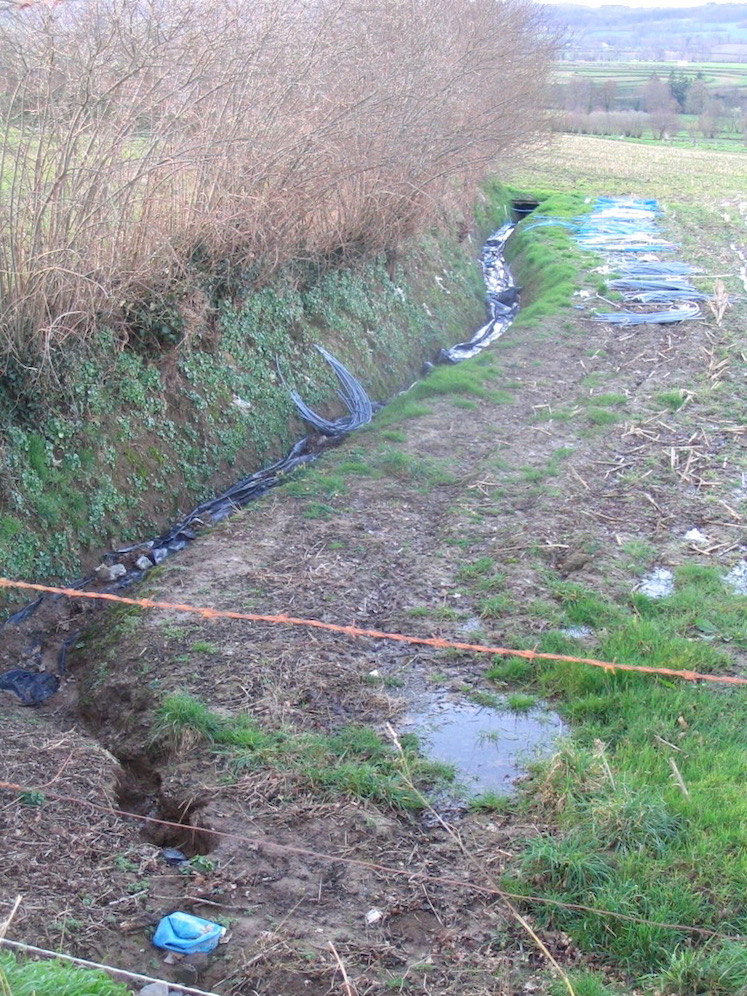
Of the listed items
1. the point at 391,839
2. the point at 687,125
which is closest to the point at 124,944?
the point at 391,839

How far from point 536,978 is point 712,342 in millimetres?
11896

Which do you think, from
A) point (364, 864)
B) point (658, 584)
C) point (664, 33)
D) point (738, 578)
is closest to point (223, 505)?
point (658, 584)

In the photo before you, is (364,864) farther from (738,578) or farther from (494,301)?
(494,301)

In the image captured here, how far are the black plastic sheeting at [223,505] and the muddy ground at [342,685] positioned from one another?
0.19m

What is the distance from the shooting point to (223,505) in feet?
30.5

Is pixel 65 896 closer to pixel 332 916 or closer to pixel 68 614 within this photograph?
pixel 332 916

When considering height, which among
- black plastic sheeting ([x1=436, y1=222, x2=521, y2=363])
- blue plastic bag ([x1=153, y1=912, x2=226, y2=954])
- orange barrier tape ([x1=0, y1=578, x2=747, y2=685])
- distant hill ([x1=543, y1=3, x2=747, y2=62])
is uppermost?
distant hill ([x1=543, y1=3, x2=747, y2=62])

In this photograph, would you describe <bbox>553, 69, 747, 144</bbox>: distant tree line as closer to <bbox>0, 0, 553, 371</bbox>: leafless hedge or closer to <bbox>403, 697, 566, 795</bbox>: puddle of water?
<bbox>0, 0, 553, 371</bbox>: leafless hedge

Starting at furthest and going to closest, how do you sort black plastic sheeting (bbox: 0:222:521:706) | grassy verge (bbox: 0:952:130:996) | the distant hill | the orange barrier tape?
1. the distant hill
2. black plastic sheeting (bbox: 0:222:521:706)
3. the orange barrier tape
4. grassy verge (bbox: 0:952:130:996)

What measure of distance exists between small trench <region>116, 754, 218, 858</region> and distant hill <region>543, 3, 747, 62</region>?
93151 millimetres

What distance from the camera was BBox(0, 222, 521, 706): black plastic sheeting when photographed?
6695 mm

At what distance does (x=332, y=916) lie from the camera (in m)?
4.42

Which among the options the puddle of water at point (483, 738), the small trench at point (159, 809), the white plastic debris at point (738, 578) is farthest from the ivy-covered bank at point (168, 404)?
the white plastic debris at point (738, 578)

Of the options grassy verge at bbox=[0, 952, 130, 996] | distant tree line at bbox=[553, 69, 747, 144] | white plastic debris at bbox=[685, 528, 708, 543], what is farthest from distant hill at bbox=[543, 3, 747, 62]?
grassy verge at bbox=[0, 952, 130, 996]
